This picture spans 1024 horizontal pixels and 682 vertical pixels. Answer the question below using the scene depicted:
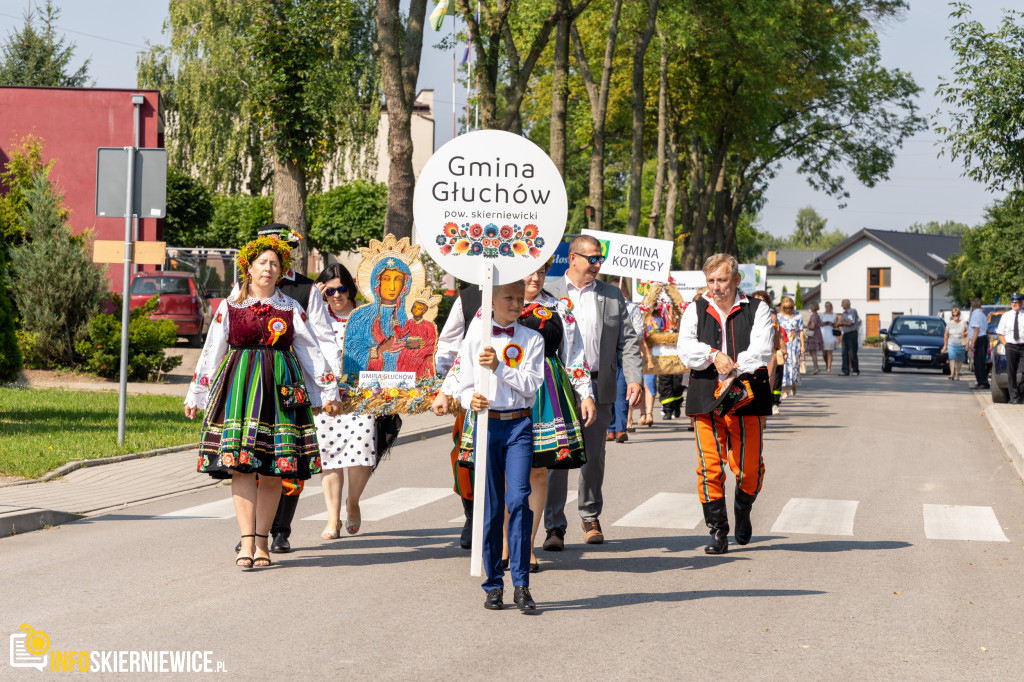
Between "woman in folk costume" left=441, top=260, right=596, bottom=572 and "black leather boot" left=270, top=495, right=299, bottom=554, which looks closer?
"woman in folk costume" left=441, top=260, right=596, bottom=572

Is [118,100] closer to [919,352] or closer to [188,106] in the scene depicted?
[188,106]

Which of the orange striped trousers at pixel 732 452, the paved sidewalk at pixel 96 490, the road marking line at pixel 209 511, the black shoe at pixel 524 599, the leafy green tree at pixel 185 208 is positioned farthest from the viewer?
the leafy green tree at pixel 185 208

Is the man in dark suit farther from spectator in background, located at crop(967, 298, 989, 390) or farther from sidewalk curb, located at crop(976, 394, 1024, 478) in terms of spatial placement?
spectator in background, located at crop(967, 298, 989, 390)

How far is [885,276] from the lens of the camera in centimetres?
10106

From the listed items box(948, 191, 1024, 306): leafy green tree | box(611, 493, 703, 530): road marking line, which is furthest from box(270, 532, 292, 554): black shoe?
box(948, 191, 1024, 306): leafy green tree

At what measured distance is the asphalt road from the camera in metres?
5.60

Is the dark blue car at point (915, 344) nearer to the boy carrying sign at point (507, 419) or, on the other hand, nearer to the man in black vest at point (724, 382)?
the man in black vest at point (724, 382)

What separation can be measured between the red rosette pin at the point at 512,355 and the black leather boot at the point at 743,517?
2569mm

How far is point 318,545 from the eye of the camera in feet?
28.0

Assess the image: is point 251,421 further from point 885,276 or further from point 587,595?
point 885,276

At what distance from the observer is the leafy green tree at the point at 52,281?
22.3 meters

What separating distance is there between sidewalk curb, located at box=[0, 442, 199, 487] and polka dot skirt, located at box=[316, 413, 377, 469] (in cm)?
357

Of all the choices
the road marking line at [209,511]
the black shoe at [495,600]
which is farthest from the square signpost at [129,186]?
the black shoe at [495,600]

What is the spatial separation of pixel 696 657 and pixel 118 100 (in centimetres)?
3307
